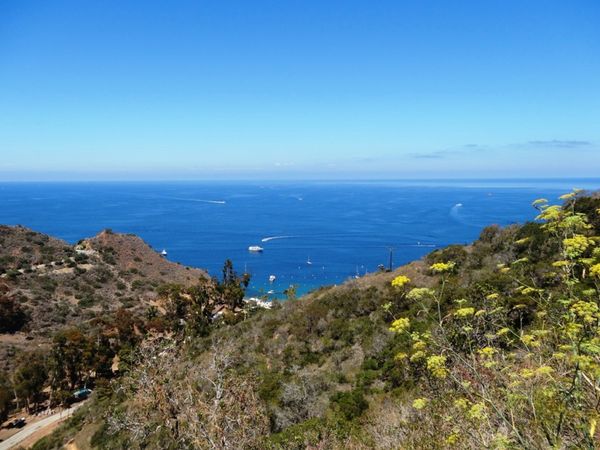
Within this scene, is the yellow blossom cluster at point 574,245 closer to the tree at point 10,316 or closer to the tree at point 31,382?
the tree at point 31,382

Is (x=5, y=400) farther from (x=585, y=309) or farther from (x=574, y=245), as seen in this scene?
(x=574, y=245)

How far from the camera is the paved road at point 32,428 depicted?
2230 cm

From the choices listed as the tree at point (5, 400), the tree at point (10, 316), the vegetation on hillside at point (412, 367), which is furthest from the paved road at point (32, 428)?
the tree at point (10, 316)

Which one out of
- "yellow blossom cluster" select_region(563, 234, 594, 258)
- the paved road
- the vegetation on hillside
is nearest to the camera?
"yellow blossom cluster" select_region(563, 234, 594, 258)

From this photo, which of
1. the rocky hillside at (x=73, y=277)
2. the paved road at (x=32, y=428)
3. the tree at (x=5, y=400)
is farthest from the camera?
the rocky hillside at (x=73, y=277)

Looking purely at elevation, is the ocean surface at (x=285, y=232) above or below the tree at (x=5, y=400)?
below

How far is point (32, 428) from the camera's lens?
79.9 feet

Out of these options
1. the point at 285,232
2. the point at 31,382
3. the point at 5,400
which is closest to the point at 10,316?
the point at 31,382

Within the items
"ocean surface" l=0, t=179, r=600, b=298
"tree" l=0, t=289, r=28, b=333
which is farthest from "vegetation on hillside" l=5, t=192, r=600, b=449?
"ocean surface" l=0, t=179, r=600, b=298

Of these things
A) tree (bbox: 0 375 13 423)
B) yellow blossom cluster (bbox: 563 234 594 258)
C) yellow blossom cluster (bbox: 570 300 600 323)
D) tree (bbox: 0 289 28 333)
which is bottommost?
tree (bbox: 0 375 13 423)

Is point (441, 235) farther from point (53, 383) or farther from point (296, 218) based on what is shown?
point (53, 383)

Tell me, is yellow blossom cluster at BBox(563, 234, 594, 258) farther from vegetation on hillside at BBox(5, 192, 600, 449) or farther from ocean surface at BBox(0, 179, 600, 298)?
ocean surface at BBox(0, 179, 600, 298)

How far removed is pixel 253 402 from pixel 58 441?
680 inches

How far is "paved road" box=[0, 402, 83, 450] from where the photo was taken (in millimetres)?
22295
